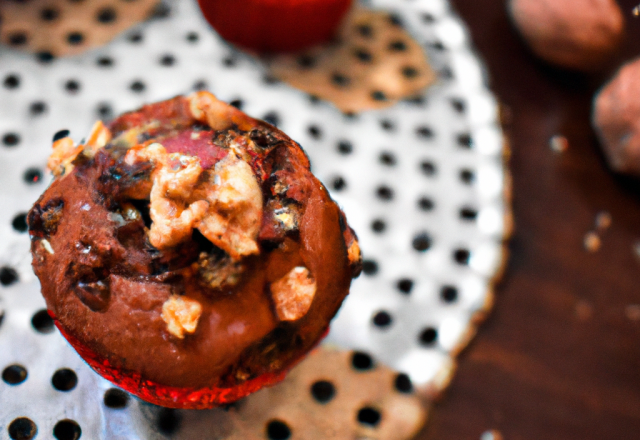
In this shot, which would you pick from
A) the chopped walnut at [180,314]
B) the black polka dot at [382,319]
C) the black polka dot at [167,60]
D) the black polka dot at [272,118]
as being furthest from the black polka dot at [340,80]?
the chopped walnut at [180,314]

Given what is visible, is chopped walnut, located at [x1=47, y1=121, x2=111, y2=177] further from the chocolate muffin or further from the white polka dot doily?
the white polka dot doily

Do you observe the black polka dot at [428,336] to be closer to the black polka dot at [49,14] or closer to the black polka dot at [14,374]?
the black polka dot at [14,374]

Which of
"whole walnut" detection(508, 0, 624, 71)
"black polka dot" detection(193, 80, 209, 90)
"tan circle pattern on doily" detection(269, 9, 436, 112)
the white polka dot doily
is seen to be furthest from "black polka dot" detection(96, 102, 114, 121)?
"whole walnut" detection(508, 0, 624, 71)

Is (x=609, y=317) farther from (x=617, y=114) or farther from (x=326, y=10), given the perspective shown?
(x=326, y=10)

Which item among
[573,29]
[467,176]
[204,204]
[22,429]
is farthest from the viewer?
[573,29]

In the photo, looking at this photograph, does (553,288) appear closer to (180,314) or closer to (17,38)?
(180,314)

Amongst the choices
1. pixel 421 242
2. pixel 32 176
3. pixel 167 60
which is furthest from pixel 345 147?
pixel 32 176

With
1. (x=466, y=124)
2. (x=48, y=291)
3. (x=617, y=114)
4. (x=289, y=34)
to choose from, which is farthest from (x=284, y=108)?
(x=617, y=114)
